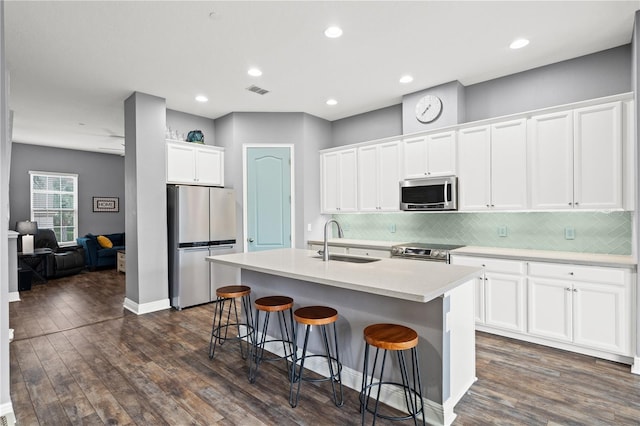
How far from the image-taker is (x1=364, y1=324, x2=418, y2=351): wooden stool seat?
73.1 inches

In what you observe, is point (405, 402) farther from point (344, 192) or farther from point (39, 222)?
point (39, 222)

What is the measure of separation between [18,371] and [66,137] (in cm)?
588

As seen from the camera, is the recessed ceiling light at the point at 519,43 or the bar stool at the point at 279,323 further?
the recessed ceiling light at the point at 519,43

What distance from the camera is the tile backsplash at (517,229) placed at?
10.6 feet

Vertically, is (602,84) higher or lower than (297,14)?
lower

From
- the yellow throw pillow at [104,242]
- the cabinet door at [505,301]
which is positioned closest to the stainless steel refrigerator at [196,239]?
the cabinet door at [505,301]

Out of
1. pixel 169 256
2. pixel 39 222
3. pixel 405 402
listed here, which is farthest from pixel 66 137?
pixel 405 402

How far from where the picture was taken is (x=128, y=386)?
2523mm

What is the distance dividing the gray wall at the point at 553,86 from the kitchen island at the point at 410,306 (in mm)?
2406

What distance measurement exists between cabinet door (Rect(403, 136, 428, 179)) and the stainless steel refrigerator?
8.57ft

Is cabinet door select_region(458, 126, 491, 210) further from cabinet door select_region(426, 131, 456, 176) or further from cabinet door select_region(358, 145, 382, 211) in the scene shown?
cabinet door select_region(358, 145, 382, 211)

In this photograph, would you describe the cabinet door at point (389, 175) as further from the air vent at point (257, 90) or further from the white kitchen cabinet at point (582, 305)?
the white kitchen cabinet at point (582, 305)

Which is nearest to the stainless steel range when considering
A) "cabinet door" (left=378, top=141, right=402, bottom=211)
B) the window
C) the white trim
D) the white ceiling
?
"cabinet door" (left=378, top=141, right=402, bottom=211)

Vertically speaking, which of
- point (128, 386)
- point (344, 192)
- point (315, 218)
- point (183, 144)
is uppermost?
point (183, 144)
